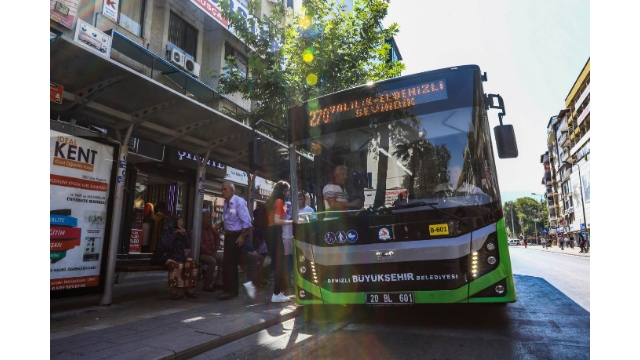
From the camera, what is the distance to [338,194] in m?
5.33

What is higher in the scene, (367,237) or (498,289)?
(367,237)

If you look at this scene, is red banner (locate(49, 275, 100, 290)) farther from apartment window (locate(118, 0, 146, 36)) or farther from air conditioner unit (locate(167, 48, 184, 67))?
air conditioner unit (locate(167, 48, 184, 67))

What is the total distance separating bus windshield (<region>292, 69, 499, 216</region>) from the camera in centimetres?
479

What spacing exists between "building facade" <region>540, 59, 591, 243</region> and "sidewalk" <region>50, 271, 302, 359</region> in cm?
6123

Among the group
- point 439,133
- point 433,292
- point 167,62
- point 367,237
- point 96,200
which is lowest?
point 433,292

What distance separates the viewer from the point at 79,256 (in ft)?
19.1

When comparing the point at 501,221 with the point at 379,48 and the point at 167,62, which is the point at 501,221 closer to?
the point at 379,48

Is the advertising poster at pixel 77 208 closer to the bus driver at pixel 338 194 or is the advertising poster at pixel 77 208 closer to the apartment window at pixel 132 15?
the bus driver at pixel 338 194

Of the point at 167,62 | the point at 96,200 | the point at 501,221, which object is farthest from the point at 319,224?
the point at 167,62

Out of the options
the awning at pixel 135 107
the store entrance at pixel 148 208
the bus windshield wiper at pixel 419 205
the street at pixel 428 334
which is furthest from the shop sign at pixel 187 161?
the bus windshield wiper at pixel 419 205

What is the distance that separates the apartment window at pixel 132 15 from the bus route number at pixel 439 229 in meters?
12.8

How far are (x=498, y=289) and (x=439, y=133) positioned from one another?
6.17ft

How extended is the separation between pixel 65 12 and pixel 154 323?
31.1ft

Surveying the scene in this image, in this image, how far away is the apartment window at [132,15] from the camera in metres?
13.4
